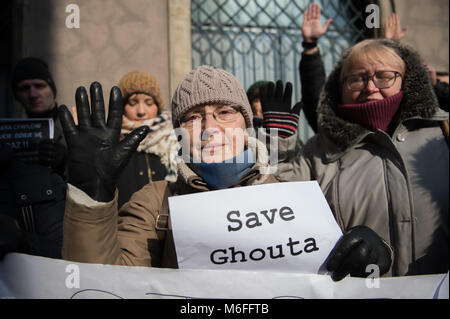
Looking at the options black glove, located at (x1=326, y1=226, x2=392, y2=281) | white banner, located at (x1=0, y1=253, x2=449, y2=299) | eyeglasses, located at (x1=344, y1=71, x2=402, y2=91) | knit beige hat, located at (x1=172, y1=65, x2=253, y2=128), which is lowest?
white banner, located at (x1=0, y1=253, x2=449, y2=299)

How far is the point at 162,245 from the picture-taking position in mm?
1455

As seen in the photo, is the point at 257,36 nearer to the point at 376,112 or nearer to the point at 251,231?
the point at 376,112

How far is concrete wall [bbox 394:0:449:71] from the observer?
5.54m

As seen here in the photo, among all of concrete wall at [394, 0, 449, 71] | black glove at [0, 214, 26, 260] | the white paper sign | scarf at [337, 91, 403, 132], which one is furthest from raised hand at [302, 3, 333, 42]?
concrete wall at [394, 0, 449, 71]

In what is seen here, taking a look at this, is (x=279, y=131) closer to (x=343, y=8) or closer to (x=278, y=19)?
(x=278, y=19)

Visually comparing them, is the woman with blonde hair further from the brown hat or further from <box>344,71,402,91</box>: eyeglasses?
<box>344,71,402,91</box>: eyeglasses

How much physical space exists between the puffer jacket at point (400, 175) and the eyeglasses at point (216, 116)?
48 cm

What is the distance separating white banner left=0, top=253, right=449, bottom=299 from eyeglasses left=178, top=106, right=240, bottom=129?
23.7 inches

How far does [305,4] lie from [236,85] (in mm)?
4317

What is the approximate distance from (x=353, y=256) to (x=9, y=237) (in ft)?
3.38

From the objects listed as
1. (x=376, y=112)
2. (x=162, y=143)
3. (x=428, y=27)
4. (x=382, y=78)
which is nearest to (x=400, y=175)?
(x=376, y=112)

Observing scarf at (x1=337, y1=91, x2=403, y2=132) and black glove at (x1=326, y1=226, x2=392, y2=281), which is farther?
scarf at (x1=337, y1=91, x2=403, y2=132)

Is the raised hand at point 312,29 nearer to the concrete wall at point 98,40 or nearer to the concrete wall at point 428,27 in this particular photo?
the concrete wall at point 98,40

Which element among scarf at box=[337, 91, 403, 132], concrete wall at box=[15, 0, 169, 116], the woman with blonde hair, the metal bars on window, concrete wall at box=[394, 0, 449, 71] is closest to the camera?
scarf at box=[337, 91, 403, 132]
